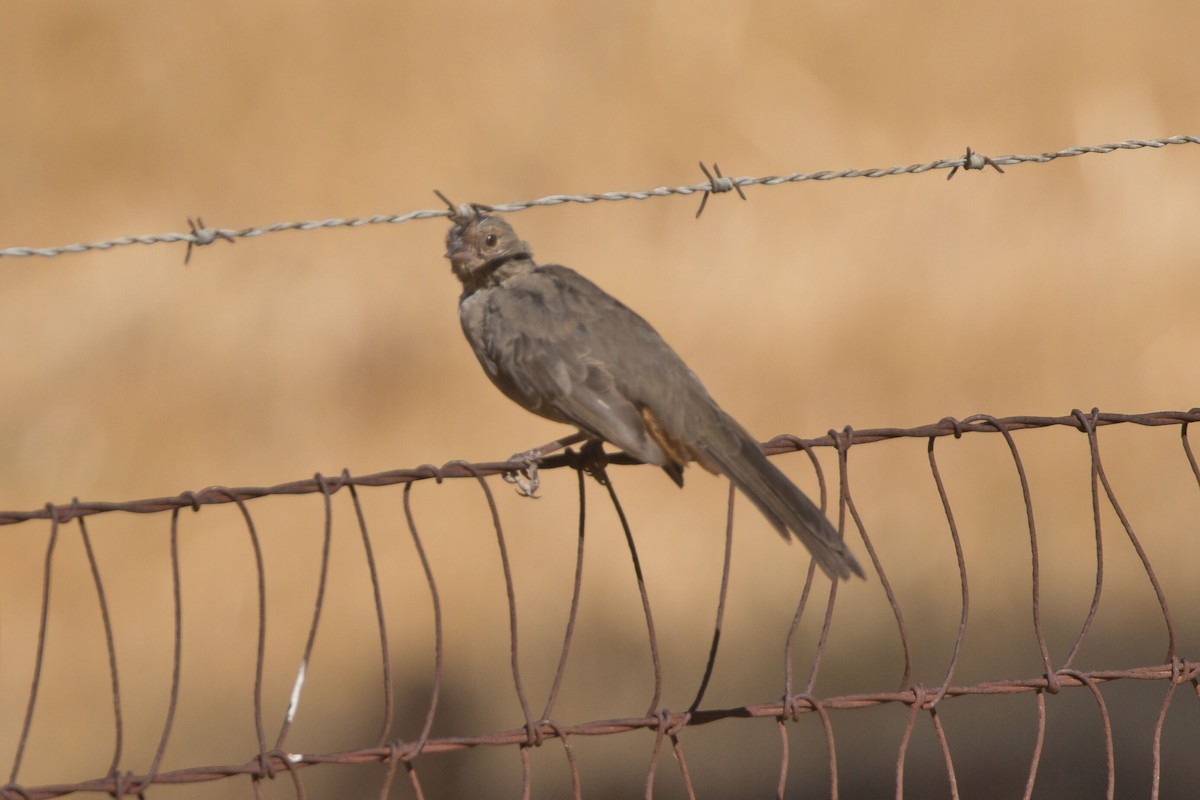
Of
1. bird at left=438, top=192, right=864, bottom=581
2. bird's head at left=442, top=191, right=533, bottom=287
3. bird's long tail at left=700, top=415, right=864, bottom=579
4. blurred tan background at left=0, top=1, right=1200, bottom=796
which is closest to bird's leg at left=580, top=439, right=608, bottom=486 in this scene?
bird at left=438, top=192, right=864, bottom=581

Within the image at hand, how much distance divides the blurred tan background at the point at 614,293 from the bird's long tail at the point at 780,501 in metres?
2.91

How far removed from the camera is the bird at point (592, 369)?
425 centimetres

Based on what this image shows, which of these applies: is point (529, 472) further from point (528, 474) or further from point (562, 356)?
point (562, 356)

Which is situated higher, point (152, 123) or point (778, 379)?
point (152, 123)

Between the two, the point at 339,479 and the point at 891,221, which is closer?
the point at 339,479

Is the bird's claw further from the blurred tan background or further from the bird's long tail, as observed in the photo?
the blurred tan background

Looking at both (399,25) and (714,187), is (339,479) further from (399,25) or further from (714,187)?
(399,25)

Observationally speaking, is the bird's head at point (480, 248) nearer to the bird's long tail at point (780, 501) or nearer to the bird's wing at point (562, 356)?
the bird's wing at point (562, 356)

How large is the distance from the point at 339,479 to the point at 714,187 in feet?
5.15

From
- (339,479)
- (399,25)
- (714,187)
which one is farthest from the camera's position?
(399,25)

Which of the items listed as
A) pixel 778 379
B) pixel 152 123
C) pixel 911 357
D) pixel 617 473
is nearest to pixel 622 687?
pixel 617 473

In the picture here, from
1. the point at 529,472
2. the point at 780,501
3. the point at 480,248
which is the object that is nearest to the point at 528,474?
the point at 529,472

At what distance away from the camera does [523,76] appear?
25.3ft

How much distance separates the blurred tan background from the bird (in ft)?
7.96
